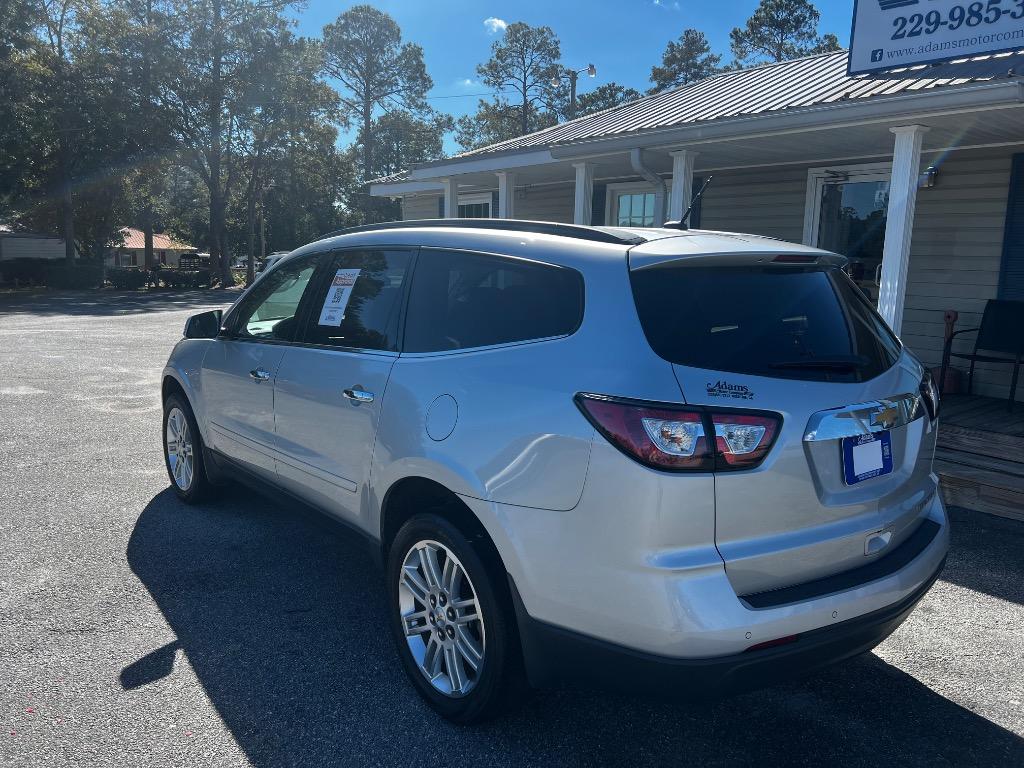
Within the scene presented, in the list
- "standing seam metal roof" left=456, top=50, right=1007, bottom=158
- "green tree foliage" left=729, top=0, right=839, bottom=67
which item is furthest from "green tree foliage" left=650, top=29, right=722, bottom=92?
"standing seam metal roof" left=456, top=50, right=1007, bottom=158

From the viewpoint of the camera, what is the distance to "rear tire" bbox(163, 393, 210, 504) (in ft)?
15.7

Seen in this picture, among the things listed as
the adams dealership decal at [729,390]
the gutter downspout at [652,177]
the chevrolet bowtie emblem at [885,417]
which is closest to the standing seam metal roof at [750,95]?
the gutter downspout at [652,177]

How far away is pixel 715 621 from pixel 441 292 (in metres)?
1.61

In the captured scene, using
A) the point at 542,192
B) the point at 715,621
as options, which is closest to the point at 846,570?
the point at 715,621

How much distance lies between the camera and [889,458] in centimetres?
252

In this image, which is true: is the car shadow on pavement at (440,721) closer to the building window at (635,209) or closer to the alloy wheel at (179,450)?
the alloy wheel at (179,450)

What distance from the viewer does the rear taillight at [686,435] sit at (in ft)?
6.86

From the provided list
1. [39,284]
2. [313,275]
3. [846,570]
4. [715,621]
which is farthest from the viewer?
[39,284]

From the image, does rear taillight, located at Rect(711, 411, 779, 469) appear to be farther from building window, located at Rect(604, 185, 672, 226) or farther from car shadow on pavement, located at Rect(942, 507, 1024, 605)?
building window, located at Rect(604, 185, 672, 226)

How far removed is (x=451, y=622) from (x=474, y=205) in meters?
13.0

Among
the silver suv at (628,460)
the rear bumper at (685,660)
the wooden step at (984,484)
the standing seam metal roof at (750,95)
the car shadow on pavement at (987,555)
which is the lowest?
the car shadow on pavement at (987,555)

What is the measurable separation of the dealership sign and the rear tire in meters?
6.61

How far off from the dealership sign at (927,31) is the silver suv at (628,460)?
4924mm

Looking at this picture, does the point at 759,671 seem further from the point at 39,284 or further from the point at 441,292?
the point at 39,284
